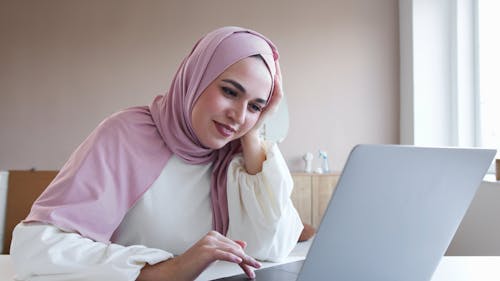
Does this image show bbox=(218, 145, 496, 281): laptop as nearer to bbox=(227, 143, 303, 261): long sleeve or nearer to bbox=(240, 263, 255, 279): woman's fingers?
bbox=(240, 263, 255, 279): woman's fingers

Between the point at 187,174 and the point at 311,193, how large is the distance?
220 centimetres

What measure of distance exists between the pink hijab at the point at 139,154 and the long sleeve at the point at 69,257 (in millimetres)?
35

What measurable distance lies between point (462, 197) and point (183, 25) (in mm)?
3262

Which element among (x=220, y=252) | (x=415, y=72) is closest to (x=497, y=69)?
(x=415, y=72)

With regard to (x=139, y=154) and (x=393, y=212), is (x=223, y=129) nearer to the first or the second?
(x=139, y=154)

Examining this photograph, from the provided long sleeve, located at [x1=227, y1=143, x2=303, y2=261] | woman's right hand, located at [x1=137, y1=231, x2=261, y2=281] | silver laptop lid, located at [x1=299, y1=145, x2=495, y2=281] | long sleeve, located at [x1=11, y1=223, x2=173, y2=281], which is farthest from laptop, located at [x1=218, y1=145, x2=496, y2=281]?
long sleeve, located at [x1=227, y1=143, x2=303, y2=261]

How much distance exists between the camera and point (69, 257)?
86 centimetres

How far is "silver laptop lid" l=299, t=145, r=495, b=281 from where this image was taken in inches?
22.5

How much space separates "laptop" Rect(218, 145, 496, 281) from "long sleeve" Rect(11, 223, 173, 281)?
34 centimetres

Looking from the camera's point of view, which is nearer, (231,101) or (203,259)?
(203,259)

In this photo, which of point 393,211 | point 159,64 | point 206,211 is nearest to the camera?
point 393,211

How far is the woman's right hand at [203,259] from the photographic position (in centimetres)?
78

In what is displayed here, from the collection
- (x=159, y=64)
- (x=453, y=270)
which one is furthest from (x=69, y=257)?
(x=159, y=64)

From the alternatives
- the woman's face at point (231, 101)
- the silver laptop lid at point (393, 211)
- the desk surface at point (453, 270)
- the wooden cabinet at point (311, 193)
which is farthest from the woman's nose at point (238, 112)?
the wooden cabinet at point (311, 193)
